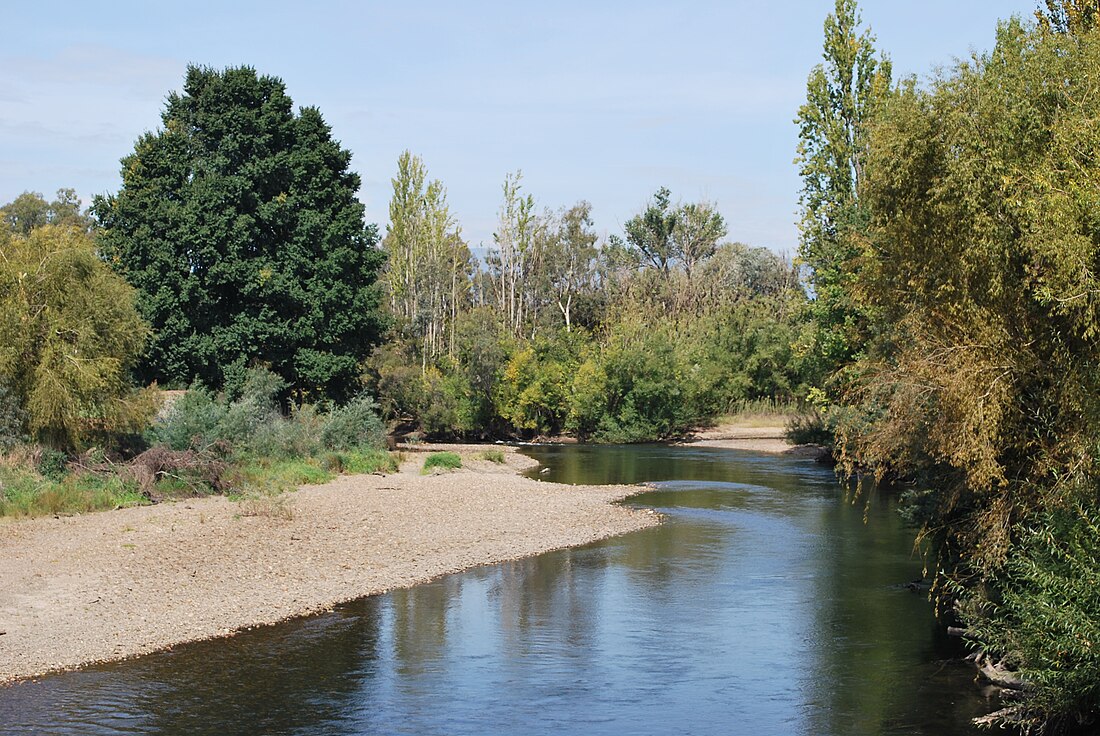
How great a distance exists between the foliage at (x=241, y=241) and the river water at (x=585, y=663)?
75.6 ft

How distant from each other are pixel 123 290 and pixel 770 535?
20.4 meters

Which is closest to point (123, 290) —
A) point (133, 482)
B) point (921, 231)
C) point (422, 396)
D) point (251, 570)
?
point (133, 482)

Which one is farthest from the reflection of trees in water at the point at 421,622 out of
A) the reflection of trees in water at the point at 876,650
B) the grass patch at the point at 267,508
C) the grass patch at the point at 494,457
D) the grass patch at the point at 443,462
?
the grass patch at the point at 494,457

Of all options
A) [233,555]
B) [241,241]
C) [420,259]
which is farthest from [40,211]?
[233,555]

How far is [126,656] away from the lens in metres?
16.9

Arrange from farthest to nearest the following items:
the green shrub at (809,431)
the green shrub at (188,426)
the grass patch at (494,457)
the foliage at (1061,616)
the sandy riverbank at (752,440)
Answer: the sandy riverbank at (752,440), the green shrub at (809,431), the grass patch at (494,457), the green shrub at (188,426), the foliage at (1061,616)

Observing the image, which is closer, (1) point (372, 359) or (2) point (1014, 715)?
(2) point (1014, 715)

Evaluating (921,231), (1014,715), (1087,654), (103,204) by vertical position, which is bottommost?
(1014,715)

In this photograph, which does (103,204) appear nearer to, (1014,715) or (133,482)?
(133,482)

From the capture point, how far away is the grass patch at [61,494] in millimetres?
26359

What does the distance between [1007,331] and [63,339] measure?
2518 centimetres

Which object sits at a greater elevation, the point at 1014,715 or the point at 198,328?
the point at 198,328

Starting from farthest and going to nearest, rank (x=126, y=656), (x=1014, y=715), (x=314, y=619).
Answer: (x=314, y=619), (x=126, y=656), (x=1014, y=715)

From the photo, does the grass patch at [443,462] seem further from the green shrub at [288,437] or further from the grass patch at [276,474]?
the grass patch at [276,474]
